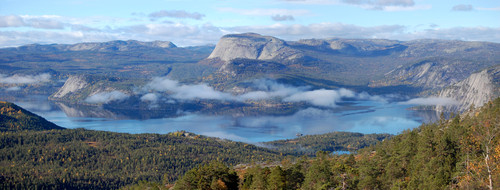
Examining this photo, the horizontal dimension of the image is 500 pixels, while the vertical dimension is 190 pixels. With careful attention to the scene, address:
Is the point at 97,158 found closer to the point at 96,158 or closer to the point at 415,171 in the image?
the point at 96,158

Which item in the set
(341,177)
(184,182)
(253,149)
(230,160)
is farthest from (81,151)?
(341,177)

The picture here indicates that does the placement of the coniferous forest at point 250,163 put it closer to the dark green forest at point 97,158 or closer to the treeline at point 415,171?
the treeline at point 415,171

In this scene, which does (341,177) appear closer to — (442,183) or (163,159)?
(442,183)

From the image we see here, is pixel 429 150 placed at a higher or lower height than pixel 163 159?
higher

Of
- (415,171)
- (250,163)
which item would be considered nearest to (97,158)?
(250,163)

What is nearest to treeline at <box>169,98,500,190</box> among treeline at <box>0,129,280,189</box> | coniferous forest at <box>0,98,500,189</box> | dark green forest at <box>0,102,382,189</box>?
coniferous forest at <box>0,98,500,189</box>

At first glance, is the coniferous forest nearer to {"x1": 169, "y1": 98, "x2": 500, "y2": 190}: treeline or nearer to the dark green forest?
{"x1": 169, "y1": 98, "x2": 500, "y2": 190}: treeline
